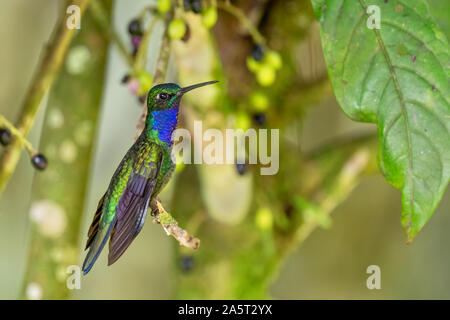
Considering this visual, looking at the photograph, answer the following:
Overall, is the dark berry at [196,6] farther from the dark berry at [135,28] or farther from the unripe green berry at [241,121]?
the unripe green berry at [241,121]

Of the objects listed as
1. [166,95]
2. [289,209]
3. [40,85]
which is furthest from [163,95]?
[289,209]

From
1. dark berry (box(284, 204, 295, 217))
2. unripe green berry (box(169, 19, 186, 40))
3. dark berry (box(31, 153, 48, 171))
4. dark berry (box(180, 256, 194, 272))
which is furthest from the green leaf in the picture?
dark berry (box(284, 204, 295, 217))

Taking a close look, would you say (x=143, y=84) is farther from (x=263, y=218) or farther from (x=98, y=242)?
(x=263, y=218)

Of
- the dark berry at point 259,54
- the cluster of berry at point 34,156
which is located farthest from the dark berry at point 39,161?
the dark berry at point 259,54

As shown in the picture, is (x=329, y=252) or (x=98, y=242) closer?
(x=98, y=242)

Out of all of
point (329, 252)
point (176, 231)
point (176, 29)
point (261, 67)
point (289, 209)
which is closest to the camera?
point (176, 231)

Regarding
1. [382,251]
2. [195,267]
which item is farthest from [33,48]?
[382,251]
